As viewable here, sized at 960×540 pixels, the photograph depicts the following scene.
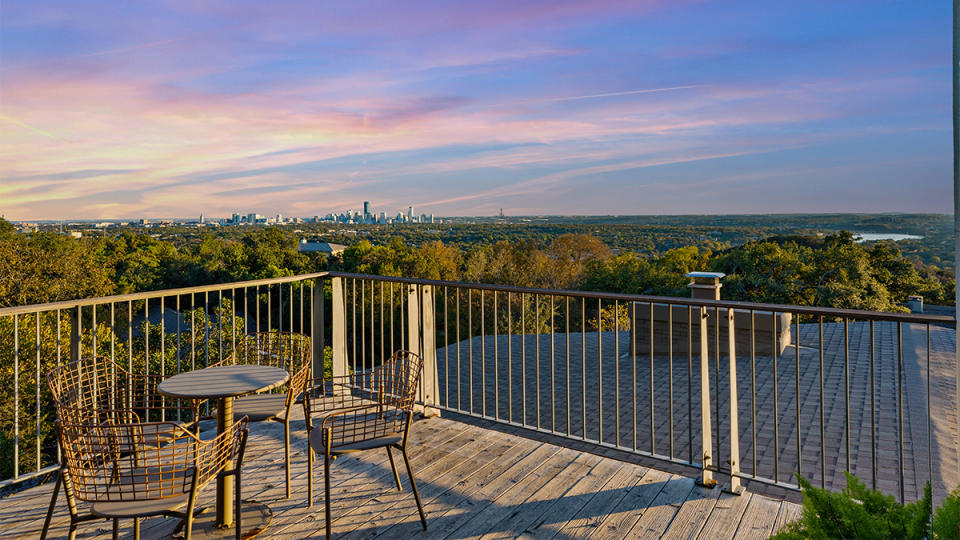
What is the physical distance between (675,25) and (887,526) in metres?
13.9

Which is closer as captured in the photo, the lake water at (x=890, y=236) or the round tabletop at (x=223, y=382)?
the round tabletop at (x=223, y=382)

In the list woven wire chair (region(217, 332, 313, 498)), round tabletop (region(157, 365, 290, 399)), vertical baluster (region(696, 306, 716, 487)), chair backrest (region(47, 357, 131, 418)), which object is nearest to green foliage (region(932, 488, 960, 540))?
vertical baluster (region(696, 306, 716, 487))

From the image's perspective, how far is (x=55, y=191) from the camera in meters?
23.9

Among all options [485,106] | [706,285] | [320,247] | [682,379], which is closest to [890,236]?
[706,285]

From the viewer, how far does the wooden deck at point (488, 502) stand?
277 cm

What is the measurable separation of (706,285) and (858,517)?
31.1 feet

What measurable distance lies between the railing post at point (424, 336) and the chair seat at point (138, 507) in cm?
243

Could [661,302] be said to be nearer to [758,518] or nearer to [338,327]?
[758,518]

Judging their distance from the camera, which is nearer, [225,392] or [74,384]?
[225,392]

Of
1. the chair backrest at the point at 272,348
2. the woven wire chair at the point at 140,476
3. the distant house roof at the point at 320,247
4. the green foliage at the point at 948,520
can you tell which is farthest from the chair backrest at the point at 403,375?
the distant house roof at the point at 320,247

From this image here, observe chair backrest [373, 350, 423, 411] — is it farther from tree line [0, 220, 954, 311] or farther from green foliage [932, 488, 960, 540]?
tree line [0, 220, 954, 311]

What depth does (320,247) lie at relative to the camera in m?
44.8

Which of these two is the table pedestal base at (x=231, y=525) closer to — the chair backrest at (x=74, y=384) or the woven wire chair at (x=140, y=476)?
the woven wire chair at (x=140, y=476)

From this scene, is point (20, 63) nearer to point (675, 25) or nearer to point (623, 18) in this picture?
point (623, 18)
